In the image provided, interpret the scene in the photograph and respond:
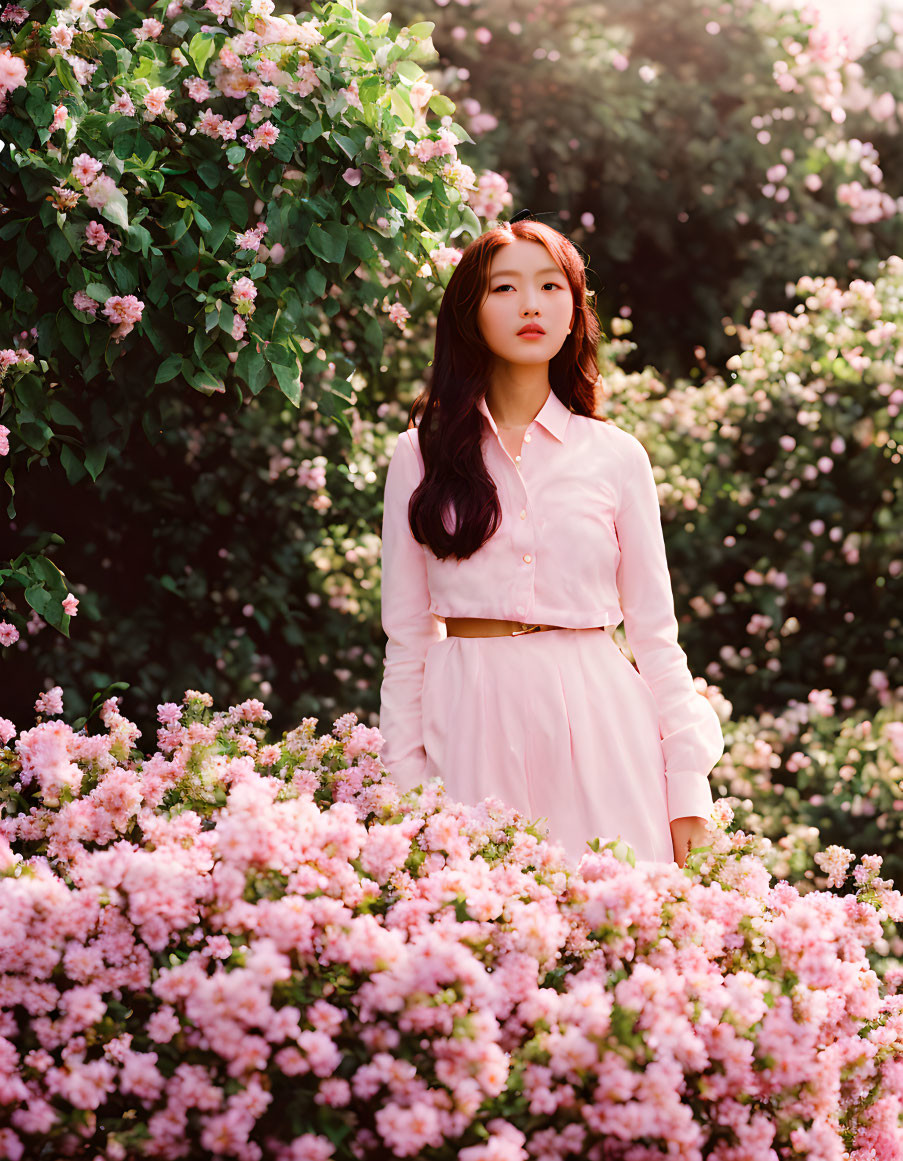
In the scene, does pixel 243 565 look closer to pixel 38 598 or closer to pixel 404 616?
pixel 38 598

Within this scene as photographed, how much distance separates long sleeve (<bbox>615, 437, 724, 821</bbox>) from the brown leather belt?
0.60 ft

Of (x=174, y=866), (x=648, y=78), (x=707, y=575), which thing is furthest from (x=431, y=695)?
(x=648, y=78)

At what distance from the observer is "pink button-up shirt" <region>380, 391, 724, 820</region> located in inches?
87.3

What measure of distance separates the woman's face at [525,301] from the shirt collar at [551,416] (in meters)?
0.10

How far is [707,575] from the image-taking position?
182 inches

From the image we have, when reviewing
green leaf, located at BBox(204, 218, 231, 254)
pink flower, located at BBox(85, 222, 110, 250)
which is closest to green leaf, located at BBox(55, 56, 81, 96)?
pink flower, located at BBox(85, 222, 110, 250)

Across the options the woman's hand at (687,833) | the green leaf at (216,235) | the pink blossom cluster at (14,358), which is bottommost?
the woman's hand at (687,833)

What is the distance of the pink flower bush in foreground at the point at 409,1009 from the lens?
1.19 metres

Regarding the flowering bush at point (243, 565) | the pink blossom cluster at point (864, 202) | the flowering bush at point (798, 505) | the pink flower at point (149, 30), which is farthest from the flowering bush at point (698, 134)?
the pink flower at point (149, 30)

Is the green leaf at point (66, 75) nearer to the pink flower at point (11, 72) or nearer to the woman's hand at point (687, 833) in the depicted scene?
the pink flower at point (11, 72)

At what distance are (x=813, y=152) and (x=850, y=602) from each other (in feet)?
10.4

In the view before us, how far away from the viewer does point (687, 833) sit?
7.20 ft

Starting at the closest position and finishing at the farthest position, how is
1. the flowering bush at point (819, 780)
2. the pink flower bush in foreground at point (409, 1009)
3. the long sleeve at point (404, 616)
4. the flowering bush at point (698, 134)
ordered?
1. the pink flower bush in foreground at point (409, 1009)
2. the long sleeve at point (404, 616)
3. the flowering bush at point (819, 780)
4. the flowering bush at point (698, 134)

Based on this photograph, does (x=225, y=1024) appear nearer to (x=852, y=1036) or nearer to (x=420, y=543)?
(x=852, y=1036)
